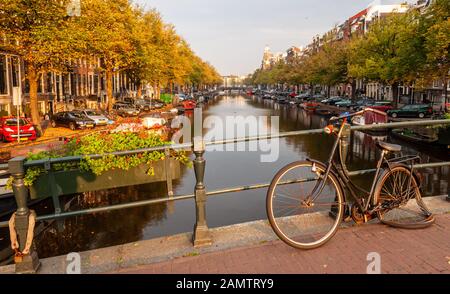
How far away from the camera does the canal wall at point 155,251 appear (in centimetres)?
394

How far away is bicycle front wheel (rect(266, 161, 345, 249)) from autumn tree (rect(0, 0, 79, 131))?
1978 cm

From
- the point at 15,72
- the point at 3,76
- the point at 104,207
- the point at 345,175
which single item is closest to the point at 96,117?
the point at 3,76

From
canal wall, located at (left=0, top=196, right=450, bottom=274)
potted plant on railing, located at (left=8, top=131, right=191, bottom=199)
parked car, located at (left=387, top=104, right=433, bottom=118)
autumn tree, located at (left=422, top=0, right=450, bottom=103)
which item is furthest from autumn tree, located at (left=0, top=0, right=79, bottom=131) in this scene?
parked car, located at (left=387, top=104, right=433, bottom=118)

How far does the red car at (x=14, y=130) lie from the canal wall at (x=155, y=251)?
20.2 metres

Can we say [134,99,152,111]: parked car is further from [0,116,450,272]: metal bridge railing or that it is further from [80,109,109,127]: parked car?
[0,116,450,272]: metal bridge railing

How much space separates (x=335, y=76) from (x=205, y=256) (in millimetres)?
53331

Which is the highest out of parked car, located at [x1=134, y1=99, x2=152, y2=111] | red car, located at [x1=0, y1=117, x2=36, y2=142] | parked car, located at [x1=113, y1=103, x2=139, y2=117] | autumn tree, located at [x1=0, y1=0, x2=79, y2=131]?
autumn tree, located at [x1=0, y1=0, x2=79, y2=131]

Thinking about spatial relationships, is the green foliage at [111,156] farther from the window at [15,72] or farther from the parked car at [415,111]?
the parked car at [415,111]

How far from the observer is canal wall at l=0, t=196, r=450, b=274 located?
155 inches

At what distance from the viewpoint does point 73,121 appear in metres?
29.7

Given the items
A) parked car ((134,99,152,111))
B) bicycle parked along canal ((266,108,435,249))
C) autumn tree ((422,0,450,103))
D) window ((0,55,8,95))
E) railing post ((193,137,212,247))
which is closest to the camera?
bicycle parked along canal ((266,108,435,249))

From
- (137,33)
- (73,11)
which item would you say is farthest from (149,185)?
(137,33)

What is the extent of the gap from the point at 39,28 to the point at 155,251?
20.1 m
